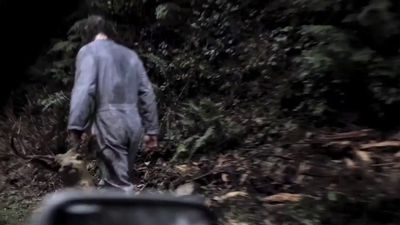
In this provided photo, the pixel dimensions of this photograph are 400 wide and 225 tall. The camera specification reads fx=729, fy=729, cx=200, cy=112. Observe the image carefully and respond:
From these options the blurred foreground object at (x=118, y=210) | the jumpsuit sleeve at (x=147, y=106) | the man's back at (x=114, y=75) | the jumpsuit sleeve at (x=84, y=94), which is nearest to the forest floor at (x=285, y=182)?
the jumpsuit sleeve at (x=147, y=106)

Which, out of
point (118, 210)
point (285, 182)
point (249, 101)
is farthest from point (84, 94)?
point (249, 101)

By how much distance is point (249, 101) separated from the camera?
1253 centimetres

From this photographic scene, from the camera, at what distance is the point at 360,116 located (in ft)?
30.2

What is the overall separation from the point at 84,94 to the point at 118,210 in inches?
184

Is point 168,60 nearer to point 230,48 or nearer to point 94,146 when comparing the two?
point 230,48

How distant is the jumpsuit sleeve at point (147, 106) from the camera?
7.59m

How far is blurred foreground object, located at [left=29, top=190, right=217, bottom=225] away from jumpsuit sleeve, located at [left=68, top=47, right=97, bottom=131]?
4490 mm

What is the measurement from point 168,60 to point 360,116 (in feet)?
21.4

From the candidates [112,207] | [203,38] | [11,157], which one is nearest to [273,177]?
[11,157]

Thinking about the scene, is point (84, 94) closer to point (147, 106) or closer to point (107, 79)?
point (107, 79)

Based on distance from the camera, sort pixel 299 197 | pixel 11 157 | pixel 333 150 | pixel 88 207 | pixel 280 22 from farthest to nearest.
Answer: pixel 280 22 → pixel 11 157 → pixel 333 150 → pixel 299 197 → pixel 88 207

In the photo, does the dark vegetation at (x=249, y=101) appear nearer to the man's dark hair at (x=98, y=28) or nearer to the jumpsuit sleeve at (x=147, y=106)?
the man's dark hair at (x=98, y=28)

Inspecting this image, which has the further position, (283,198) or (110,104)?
(283,198)

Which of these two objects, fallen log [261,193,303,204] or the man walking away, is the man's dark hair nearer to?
the man walking away
